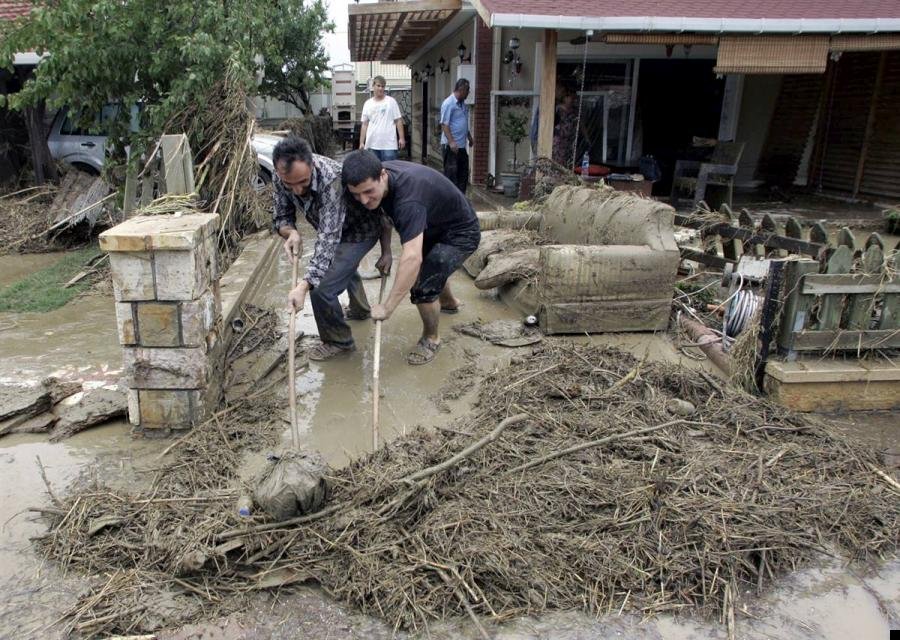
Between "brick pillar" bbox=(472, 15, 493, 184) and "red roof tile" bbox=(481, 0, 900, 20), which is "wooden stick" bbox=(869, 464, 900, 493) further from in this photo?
"brick pillar" bbox=(472, 15, 493, 184)

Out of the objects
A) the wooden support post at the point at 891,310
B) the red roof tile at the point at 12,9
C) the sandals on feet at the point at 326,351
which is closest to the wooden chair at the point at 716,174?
the wooden support post at the point at 891,310

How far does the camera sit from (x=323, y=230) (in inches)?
172

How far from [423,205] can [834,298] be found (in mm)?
2661

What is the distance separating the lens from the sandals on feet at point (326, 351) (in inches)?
191

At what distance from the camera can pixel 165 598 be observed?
2594mm

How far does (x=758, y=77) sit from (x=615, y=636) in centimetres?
1269

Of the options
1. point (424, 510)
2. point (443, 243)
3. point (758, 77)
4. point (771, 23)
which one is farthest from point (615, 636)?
point (758, 77)

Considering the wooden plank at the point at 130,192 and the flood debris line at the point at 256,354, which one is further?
the wooden plank at the point at 130,192

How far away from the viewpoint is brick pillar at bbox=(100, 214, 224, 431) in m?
3.55

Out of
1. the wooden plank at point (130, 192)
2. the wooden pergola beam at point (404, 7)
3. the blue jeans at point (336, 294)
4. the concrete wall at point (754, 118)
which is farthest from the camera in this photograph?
the concrete wall at point (754, 118)

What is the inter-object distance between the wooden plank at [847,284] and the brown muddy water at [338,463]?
80 centimetres

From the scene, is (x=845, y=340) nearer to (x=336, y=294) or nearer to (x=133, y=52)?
(x=336, y=294)

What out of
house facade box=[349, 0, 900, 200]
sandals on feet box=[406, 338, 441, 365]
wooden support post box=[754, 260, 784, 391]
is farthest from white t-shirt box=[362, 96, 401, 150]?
wooden support post box=[754, 260, 784, 391]

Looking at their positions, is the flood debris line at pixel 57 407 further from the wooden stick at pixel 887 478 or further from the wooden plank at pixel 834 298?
the wooden plank at pixel 834 298
